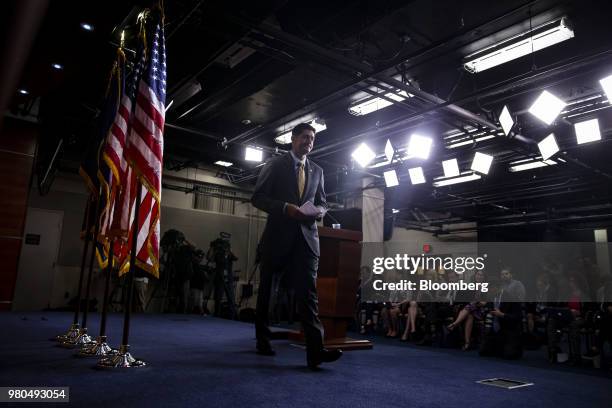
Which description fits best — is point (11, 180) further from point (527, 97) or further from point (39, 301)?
point (527, 97)

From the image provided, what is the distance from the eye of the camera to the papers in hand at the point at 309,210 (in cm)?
267

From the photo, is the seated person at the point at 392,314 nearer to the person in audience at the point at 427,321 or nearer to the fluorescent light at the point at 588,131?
the person in audience at the point at 427,321

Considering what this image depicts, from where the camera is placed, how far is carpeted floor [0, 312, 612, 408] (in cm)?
184

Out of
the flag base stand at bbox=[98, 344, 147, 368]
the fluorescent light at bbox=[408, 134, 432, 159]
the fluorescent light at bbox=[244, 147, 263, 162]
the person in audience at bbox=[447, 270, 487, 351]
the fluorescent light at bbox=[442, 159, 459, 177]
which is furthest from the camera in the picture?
the fluorescent light at bbox=[244, 147, 263, 162]

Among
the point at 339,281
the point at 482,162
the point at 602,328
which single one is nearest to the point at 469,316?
the point at 602,328

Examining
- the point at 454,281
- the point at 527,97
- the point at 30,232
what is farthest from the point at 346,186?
the point at 30,232

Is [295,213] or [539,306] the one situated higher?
[295,213]

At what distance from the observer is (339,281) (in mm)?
3912

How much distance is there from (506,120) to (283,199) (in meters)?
5.11

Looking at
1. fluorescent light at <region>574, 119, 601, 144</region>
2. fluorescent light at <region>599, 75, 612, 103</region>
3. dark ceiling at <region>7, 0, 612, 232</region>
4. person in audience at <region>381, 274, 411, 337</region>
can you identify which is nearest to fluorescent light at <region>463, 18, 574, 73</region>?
dark ceiling at <region>7, 0, 612, 232</region>

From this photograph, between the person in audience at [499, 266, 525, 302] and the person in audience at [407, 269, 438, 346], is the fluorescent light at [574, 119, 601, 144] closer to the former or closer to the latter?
the person in audience at [499, 266, 525, 302]

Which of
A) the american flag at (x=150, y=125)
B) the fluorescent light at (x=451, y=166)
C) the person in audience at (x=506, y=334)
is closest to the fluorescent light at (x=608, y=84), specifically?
the person in audience at (x=506, y=334)

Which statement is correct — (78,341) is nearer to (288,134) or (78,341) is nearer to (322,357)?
(322,357)

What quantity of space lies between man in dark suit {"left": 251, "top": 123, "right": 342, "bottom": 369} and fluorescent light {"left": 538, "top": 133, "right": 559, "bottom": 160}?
535 centimetres
